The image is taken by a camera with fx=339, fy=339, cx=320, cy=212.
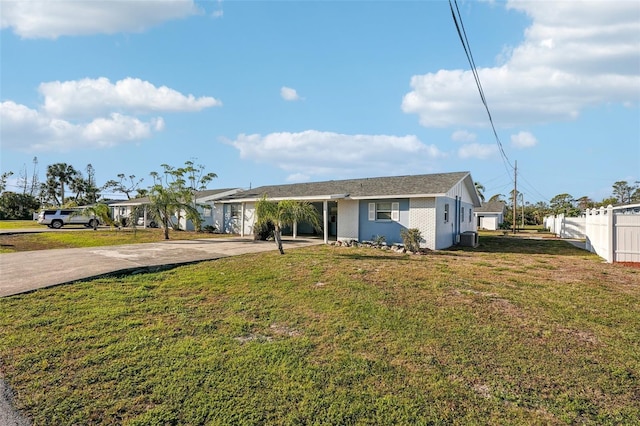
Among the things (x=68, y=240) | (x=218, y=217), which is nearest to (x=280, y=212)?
(x=68, y=240)

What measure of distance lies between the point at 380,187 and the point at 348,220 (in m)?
2.39

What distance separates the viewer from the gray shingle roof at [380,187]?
51.8 feet

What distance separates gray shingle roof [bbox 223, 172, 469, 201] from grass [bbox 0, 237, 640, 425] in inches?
319

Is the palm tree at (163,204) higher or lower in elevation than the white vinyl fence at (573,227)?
higher

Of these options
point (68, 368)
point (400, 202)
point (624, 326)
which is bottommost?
point (68, 368)

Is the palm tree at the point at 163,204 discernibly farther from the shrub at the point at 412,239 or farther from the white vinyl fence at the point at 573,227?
the white vinyl fence at the point at 573,227

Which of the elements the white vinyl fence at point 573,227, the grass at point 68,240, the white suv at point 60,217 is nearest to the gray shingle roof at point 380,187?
the grass at point 68,240

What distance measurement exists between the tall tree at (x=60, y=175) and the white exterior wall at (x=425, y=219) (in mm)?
59095

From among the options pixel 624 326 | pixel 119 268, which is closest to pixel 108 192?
pixel 119 268

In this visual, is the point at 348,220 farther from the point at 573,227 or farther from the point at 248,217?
the point at 573,227

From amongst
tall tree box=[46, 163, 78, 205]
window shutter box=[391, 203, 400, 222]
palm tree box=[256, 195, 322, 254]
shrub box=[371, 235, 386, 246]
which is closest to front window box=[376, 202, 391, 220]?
window shutter box=[391, 203, 400, 222]

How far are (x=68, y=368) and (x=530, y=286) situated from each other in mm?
8615

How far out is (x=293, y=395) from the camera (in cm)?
355

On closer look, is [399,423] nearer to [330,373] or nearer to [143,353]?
[330,373]
